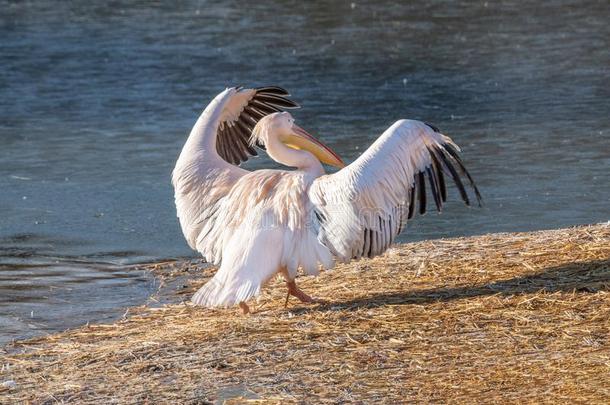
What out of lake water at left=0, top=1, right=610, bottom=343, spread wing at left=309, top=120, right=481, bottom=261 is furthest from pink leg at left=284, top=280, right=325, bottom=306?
lake water at left=0, top=1, right=610, bottom=343

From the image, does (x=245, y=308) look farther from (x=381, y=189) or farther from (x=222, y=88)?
(x=222, y=88)

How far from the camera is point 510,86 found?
13.1m

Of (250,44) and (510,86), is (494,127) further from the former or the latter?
(250,44)

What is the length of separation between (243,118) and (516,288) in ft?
7.30

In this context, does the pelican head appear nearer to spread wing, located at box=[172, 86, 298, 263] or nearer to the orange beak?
the orange beak

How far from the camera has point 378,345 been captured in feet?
16.6

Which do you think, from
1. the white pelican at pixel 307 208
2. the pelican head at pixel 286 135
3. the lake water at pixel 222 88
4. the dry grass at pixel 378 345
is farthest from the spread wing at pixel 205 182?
the lake water at pixel 222 88

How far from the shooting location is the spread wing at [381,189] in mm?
→ 5590

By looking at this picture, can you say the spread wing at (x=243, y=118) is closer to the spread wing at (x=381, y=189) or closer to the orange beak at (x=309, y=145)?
the orange beak at (x=309, y=145)

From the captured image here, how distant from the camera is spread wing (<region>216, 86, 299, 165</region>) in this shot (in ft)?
23.4

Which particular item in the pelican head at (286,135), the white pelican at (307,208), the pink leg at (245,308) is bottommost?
the pink leg at (245,308)

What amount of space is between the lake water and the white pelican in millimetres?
985

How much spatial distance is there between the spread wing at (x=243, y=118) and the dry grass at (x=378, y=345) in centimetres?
114

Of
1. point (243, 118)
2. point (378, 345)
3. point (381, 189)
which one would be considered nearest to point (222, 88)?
point (243, 118)
